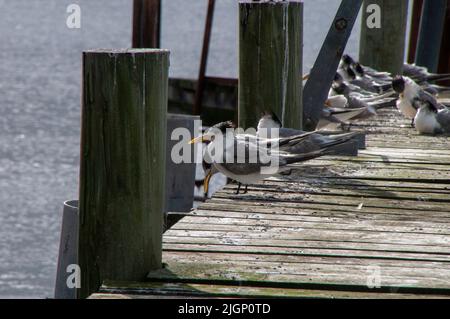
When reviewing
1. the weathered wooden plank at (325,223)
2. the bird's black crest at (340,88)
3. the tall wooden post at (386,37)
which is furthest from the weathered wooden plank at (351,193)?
the tall wooden post at (386,37)

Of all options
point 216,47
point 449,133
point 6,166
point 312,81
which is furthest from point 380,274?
point 216,47

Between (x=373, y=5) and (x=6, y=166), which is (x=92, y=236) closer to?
(x=373, y=5)

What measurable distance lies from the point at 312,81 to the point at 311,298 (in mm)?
4870

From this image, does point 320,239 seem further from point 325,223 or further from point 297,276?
point 297,276

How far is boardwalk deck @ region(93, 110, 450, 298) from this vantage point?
564 cm

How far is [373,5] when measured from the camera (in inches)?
526

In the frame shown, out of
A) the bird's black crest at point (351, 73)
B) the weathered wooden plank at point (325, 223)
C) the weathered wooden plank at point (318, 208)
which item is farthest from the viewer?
the bird's black crest at point (351, 73)

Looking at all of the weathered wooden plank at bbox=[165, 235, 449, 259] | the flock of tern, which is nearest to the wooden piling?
the flock of tern

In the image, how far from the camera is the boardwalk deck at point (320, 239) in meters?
5.64

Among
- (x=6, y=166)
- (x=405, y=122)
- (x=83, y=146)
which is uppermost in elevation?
(x=83, y=146)

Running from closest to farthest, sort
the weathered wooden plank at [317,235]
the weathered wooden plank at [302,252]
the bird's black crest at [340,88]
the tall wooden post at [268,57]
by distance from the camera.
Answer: the weathered wooden plank at [302,252]
the weathered wooden plank at [317,235]
the tall wooden post at [268,57]
the bird's black crest at [340,88]

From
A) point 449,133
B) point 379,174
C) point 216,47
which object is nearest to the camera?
point 379,174

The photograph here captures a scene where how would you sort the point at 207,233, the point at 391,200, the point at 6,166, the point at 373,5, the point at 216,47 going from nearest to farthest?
1. the point at 207,233
2. the point at 391,200
3. the point at 373,5
4. the point at 6,166
5. the point at 216,47

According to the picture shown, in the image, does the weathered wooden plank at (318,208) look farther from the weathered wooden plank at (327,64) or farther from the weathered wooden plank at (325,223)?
the weathered wooden plank at (327,64)
